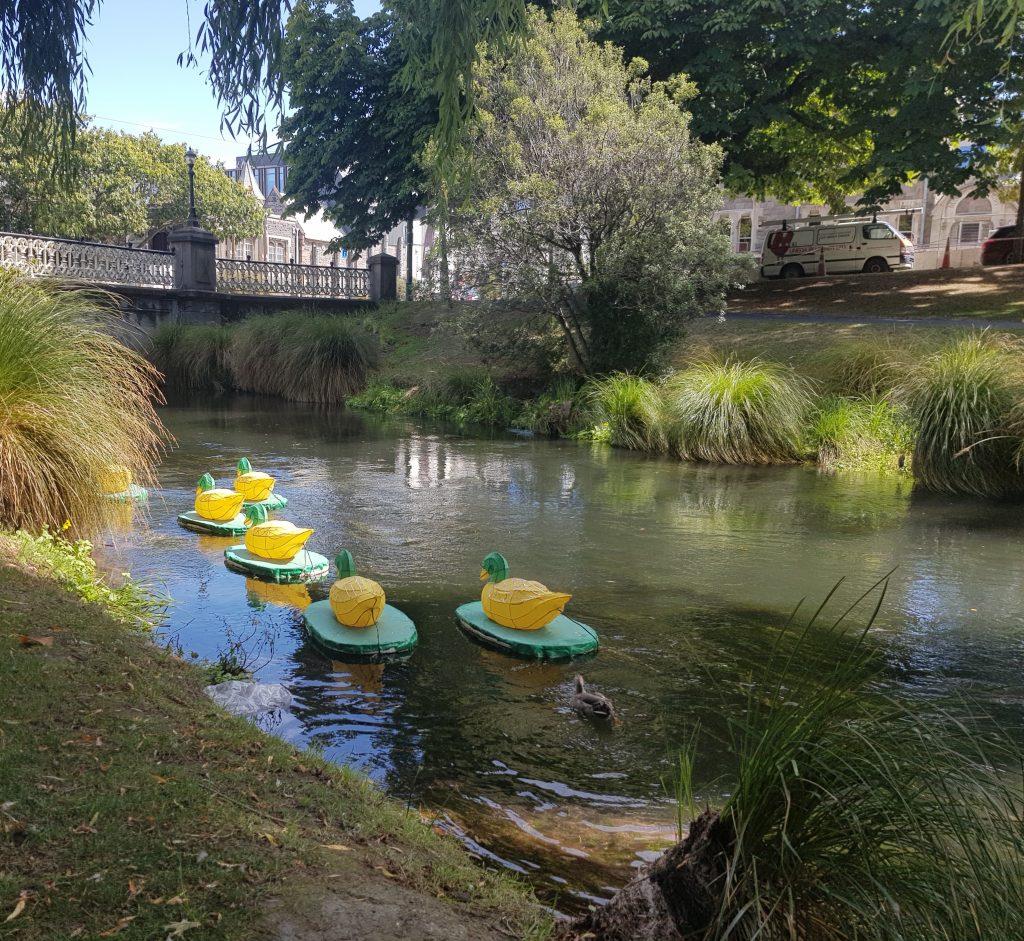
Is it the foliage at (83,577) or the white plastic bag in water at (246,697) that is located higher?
the foliage at (83,577)

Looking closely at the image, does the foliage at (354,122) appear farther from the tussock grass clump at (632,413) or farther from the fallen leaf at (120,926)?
the fallen leaf at (120,926)

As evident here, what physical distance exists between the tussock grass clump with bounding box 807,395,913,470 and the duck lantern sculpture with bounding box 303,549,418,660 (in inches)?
381

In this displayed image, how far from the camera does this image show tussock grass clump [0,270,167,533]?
711 centimetres

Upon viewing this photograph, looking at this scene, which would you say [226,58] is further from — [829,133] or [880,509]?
[829,133]

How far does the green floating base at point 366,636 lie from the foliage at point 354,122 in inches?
838

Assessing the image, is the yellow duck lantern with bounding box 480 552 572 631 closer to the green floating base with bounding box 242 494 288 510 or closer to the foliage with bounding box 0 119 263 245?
the green floating base with bounding box 242 494 288 510

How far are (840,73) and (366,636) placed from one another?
21.8 m

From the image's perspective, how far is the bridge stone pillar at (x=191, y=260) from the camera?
2908 cm

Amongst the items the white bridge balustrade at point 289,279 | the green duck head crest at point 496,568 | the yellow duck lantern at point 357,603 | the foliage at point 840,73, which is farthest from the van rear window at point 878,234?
the yellow duck lantern at point 357,603

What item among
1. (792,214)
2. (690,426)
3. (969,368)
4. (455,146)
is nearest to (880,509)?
(969,368)

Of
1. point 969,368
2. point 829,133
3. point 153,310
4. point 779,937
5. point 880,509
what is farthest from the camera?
point 153,310

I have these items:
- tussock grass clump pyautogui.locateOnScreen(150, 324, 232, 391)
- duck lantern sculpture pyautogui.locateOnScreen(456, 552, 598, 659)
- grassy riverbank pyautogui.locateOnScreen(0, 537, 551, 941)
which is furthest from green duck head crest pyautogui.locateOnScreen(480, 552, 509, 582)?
tussock grass clump pyautogui.locateOnScreen(150, 324, 232, 391)

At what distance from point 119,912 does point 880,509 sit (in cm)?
1043

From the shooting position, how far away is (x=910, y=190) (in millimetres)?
53031
